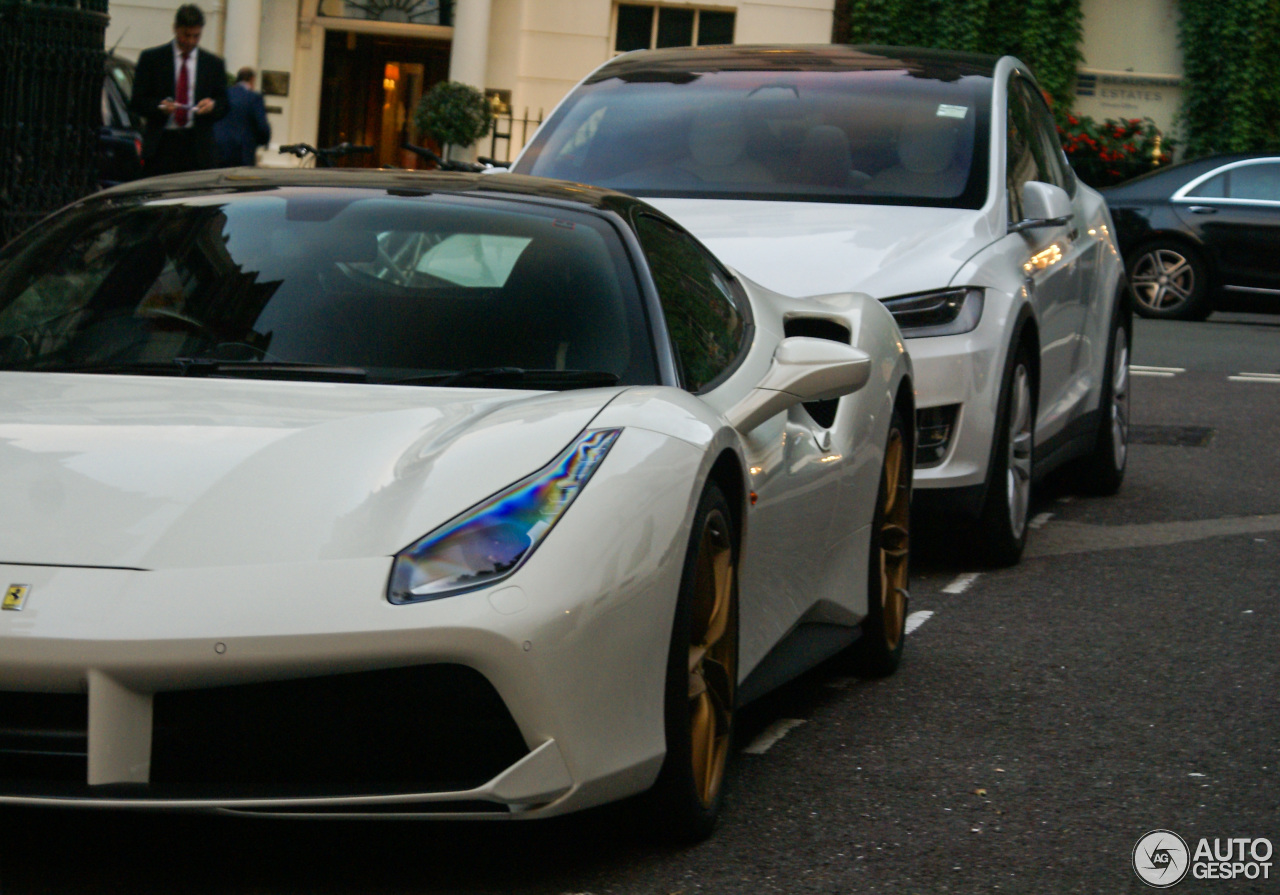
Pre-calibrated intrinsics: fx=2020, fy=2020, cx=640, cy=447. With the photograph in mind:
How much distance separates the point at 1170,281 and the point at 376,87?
13.7m

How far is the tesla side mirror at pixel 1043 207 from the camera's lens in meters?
6.85

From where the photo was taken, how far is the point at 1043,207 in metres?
6.86

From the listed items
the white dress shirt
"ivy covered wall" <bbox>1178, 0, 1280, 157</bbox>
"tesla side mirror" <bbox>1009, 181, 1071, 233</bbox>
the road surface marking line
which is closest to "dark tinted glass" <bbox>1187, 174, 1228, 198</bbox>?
the white dress shirt

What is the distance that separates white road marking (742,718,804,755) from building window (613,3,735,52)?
A: 23520mm

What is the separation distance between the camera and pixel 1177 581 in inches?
259

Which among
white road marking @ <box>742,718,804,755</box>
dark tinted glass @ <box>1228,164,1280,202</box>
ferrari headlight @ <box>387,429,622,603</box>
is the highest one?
dark tinted glass @ <box>1228,164,1280,202</box>

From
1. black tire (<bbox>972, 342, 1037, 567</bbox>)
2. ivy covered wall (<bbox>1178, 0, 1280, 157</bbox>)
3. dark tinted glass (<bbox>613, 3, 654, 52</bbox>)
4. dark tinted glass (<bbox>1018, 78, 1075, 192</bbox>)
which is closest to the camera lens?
black tire (<bbox>972, 342, 1037, 567</bbox>)

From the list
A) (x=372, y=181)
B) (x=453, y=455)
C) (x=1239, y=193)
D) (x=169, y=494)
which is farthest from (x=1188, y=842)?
(x=1239, y=193)

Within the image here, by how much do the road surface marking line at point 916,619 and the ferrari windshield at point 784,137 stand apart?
1.66 m

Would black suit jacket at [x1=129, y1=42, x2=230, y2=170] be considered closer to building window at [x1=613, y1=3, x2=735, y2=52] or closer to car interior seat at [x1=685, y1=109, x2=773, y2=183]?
car interior seat at [x1=685, y1=109, x2=773, y2=183]

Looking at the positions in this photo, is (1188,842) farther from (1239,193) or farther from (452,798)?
(1239,193)

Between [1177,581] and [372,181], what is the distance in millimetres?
3281

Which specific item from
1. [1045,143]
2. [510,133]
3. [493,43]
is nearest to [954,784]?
[1045,143]

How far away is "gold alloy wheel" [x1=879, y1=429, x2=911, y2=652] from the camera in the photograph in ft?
16.8
